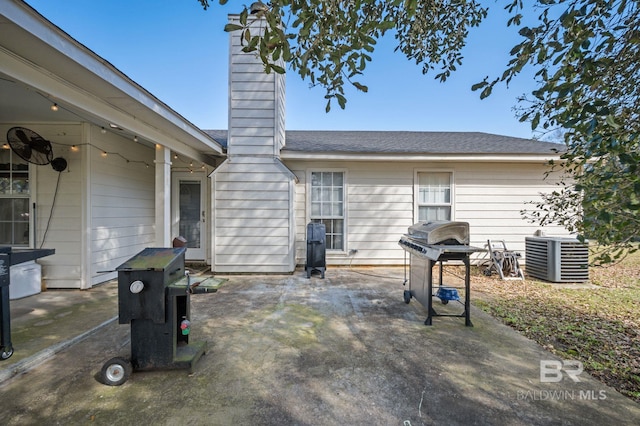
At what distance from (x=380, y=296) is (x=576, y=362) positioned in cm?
224

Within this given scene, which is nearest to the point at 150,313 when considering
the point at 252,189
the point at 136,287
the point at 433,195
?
the point at 136,287

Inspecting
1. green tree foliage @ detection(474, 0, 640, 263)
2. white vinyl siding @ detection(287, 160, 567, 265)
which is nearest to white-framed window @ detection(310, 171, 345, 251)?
white vinyl siding @ detection(287, 160, 567, 265)

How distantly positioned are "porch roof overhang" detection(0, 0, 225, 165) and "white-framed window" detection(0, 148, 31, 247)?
67 centimetres

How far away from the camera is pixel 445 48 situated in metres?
3.21

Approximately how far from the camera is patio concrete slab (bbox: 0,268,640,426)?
5.76 ft

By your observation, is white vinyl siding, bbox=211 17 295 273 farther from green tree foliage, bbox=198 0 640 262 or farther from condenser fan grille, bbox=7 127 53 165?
green tree foliage, bbox=198 0 640 262

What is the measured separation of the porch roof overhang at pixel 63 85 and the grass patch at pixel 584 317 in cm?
513

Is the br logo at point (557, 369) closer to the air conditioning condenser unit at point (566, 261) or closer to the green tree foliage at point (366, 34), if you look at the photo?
the green tree foliage at point (366, 34)

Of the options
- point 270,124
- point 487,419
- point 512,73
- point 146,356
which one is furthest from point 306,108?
point 487,419

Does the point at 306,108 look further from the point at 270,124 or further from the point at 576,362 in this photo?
the point at 576,362

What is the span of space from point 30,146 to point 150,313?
393 centimetres

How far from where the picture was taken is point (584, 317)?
345 cm

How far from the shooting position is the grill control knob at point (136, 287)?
1983 millimetres

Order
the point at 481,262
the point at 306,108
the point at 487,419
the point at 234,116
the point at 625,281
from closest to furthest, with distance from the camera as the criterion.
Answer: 1. the point at 487,419
2. the point at 625,281
3. the point at 234,116
4. the point at 481,262
5. the point at 306,108
